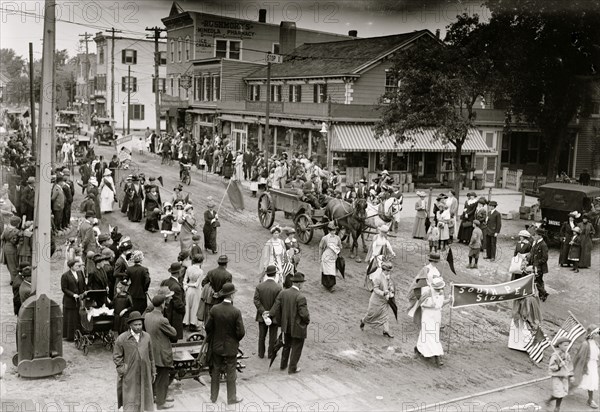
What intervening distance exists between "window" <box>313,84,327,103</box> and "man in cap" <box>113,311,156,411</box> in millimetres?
28620

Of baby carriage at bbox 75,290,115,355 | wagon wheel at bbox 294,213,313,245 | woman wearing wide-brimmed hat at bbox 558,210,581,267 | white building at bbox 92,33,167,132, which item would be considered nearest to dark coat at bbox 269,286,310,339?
baby carriage at bbox 75,290,115,355

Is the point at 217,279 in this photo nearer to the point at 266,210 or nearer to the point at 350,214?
the point at 350,214

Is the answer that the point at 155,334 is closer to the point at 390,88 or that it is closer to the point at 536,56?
the point at 536,56

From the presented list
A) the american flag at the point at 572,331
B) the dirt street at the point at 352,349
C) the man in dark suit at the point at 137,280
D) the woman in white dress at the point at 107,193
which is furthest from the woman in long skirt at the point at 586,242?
the woman in white dress at the point at 107,193

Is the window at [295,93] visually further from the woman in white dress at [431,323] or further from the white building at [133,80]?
the white building at [133,80]

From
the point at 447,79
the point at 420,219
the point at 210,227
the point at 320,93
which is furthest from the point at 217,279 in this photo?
the point at 320,93

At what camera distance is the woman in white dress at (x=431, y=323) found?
1176 cm

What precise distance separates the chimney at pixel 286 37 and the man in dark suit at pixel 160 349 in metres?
40.8

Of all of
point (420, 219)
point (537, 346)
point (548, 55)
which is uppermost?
point (548, 55)

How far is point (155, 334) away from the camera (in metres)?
8.99

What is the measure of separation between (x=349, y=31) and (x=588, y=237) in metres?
35.6

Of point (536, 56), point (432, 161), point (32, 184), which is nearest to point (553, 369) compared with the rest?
point (32, 184)

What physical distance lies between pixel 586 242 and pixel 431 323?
8.64m

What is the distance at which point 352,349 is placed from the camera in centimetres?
1224
